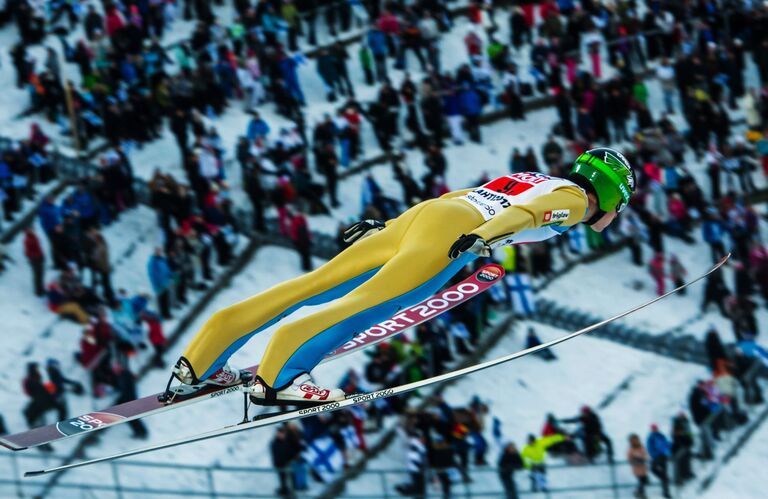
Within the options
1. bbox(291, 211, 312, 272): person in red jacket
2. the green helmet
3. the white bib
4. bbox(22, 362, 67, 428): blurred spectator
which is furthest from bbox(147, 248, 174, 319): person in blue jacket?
the green helmet

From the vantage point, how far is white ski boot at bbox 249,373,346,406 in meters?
9.60

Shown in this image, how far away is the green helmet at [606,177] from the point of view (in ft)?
34.2

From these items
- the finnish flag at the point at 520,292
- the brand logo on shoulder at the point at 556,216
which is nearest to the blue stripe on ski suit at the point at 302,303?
the brand logo on shoulder at the point at 556,216

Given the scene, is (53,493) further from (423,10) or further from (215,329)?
(423,10)

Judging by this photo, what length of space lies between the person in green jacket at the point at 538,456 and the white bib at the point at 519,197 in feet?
24.0

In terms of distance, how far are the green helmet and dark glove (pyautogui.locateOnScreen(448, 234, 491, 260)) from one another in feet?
4.37

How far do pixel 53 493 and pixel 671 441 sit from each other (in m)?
7.32

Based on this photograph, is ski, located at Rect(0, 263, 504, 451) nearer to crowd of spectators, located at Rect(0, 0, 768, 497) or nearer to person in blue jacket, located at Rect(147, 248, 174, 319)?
crowd of spectators, located at Rect(0, 0, 768, 497)

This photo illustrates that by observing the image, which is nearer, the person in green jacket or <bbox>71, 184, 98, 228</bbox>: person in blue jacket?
the person in green jacket

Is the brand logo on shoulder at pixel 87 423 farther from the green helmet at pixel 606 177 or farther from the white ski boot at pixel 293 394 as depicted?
the green helmet at pixel 606 177

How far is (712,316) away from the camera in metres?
21.5

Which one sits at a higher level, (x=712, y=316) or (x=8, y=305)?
(x=8, y=305)

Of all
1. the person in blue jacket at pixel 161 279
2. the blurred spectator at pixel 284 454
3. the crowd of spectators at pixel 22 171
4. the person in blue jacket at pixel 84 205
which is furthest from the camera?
the crowd of spectators at pixel 22 171

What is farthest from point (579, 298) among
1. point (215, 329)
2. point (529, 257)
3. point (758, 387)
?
point (215, 329)
